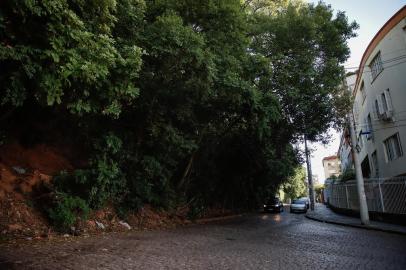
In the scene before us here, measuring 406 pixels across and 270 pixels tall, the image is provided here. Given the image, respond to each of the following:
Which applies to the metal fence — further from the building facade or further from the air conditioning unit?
the air conditioning unit

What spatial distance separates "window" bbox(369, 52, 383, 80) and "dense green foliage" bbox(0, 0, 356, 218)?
3.71 m

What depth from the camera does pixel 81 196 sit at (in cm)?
1294

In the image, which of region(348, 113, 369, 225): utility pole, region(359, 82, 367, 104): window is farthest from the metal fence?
region(359, 82, 367, 104): window

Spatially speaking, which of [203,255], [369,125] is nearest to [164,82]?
[203,255]

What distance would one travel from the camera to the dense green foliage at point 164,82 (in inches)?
297

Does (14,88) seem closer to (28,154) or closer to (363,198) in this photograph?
(28,154)

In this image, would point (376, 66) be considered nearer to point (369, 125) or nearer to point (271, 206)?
point (369, 125)

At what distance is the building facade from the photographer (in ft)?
62.1

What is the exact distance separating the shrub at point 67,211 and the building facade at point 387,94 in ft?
44.3

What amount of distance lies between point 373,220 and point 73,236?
1517 cm

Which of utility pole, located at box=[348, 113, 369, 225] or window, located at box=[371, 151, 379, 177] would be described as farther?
window, located at box=[371, 151, 379, 177]

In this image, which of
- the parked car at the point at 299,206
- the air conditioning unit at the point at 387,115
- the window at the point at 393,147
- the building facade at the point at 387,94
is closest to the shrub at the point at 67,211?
A: the building facade at the point at 387,94

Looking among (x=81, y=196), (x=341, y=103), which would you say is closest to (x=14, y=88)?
(x=81, y=196)

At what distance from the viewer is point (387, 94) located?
2053 centimetres
